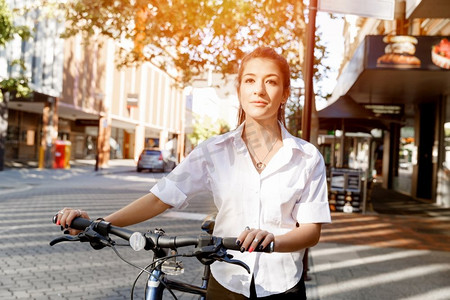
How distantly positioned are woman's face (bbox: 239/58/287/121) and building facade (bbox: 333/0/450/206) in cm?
928

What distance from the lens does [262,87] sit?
A: 1979 millimetres

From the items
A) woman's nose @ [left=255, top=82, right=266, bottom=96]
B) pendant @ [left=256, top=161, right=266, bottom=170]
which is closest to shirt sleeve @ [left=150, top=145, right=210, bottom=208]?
pendant @ [left=256, top=161, right=266, bottom=170]

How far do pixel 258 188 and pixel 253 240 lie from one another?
42 centimetres

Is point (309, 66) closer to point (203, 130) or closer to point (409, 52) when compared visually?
point (409, 52)

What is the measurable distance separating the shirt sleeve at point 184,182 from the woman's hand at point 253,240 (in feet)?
1.89

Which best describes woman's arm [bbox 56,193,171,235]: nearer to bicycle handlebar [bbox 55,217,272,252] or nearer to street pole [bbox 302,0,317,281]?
bicycle handlebar [bbox 55,217,272,252]

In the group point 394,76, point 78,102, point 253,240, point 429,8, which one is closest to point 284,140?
point 253,240

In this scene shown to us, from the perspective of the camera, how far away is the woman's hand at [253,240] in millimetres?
1546

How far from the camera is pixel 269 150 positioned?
212 centimetres

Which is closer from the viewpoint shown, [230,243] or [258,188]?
[230,243]

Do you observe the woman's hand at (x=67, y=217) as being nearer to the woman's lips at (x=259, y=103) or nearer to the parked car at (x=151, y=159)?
the woman's lips at (x=259, y=103)

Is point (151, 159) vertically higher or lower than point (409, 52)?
lower

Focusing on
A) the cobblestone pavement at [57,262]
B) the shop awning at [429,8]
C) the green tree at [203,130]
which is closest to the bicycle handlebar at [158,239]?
the cobblestone pavement at [57,262]

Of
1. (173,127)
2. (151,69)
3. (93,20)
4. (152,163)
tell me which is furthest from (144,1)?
(173,127)
